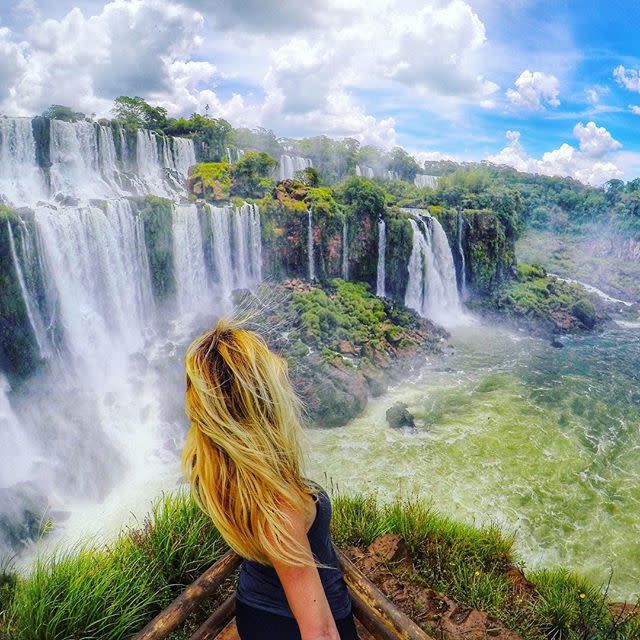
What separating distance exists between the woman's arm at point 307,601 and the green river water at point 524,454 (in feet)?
18.2

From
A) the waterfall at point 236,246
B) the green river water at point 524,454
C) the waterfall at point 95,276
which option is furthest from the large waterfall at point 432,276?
the waterfall at point 95,276

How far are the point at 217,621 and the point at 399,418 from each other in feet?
34.7

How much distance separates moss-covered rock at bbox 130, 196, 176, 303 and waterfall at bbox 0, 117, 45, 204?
23.8 ft

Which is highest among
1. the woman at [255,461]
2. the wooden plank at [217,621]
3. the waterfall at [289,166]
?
the waterfall at [289,166]

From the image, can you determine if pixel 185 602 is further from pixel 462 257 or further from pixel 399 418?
pixel 462 257

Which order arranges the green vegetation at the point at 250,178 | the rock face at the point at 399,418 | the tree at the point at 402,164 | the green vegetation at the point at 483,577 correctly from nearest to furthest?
the green vegetation at the point at 483,577 → the rock face at the point at 399,418 → the green vegetation at the point at 250,178 → the tree at the point at 402,164

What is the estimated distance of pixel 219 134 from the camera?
27953 mm

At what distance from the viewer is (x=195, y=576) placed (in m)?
3.16

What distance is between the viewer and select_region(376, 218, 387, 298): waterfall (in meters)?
21.3

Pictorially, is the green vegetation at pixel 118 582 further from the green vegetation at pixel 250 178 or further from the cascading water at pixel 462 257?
the cascading water at pixel 462 257

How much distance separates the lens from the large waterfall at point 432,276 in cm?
2178

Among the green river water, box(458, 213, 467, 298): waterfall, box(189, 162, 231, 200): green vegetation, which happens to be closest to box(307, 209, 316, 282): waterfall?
box(189, 162, 231, 200): green vegetation

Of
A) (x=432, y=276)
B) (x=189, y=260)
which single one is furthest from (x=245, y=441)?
(x=432, y=276)

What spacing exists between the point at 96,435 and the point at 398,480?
7.24m
